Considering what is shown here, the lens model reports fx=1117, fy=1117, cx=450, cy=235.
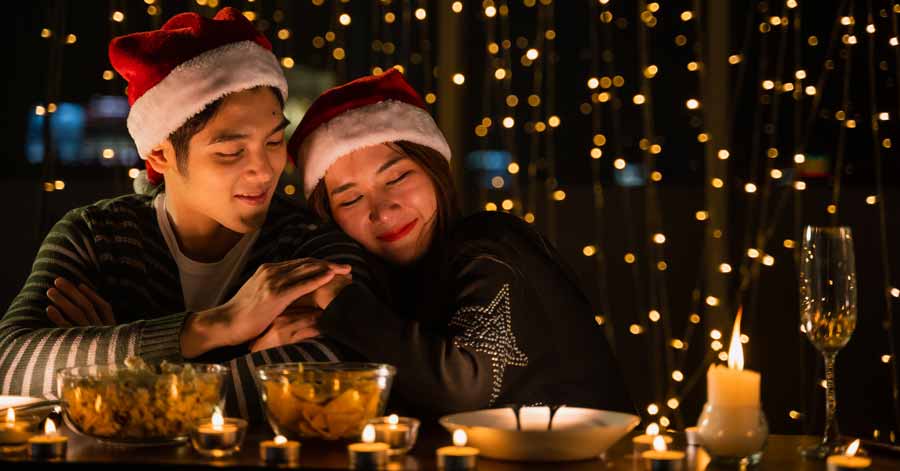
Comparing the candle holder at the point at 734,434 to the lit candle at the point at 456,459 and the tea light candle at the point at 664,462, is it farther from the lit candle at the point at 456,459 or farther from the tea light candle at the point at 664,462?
the lit candle at the point at 456,459

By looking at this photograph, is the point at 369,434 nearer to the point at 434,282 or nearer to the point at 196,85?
the point at 434,282

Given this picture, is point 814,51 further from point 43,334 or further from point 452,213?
point 43,334

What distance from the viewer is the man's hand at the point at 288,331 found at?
1.85 metres

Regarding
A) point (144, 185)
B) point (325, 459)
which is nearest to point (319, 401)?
point (325, 459)

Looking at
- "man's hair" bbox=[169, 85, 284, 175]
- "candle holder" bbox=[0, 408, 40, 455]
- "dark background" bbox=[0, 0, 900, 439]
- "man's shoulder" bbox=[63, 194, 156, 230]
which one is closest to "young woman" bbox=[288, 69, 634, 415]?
"man's hair" bbox=[169, 85, 284, 175]

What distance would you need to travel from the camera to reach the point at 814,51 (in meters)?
3.66

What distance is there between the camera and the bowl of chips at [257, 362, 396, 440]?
142 cm

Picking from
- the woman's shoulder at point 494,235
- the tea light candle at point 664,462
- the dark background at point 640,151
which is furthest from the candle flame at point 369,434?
the dark background at point 640,151

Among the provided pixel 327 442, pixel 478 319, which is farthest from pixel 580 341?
pixel 327 442

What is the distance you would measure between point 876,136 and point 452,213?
71.8 inches

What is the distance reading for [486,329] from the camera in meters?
1.80

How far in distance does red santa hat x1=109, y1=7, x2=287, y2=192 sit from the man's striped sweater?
0.57ft

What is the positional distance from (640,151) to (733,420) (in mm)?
2482

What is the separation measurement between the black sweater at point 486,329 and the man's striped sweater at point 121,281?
0.40 ft
